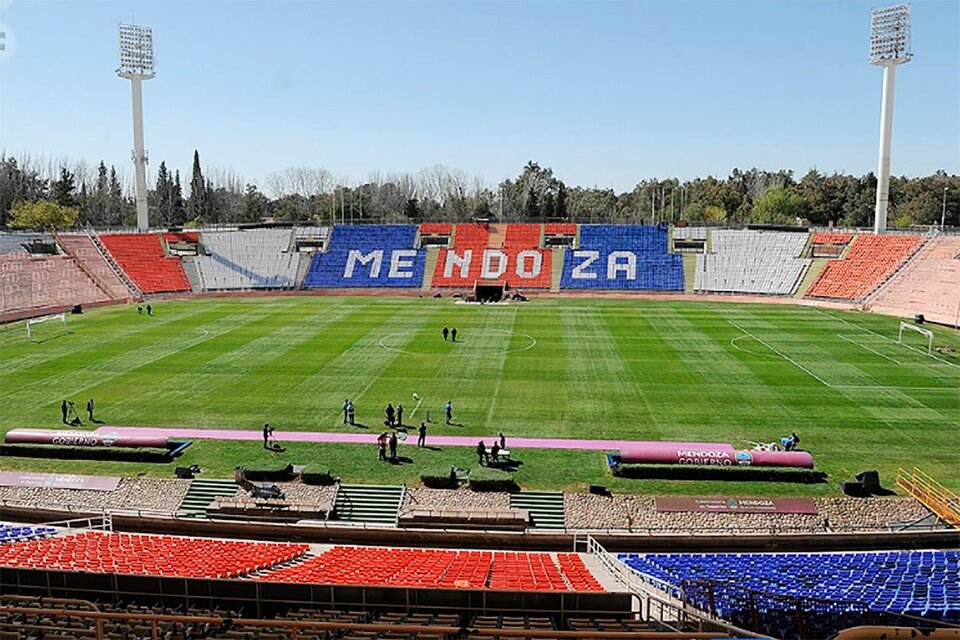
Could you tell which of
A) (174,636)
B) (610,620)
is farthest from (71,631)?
(610,620)

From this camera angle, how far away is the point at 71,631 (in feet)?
31.6

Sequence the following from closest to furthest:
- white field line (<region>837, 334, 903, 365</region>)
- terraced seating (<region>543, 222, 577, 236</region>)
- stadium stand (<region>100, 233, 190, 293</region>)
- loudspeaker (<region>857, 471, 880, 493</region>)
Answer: loudspeaker (<region>857, 471, 880, 493</region>)
white field line (<region>837, 334, 903, 365</region>)
stadium stand (<region>100, 233, 190, 293</region>)
terraced seating (<region>543, 222, 577, 236</region>)

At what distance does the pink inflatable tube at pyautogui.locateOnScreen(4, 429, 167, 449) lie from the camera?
28.4 meters

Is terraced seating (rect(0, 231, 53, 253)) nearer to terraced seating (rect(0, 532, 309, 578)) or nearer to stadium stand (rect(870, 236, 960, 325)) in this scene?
terraced seating (rect(0, 532, 309, 578))

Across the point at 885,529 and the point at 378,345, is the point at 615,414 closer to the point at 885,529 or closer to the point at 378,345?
the point at 885,529

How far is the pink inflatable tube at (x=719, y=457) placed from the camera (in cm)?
2628

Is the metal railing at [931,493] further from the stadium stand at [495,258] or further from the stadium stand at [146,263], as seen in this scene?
the stadium stand at [146,263]

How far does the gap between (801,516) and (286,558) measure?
15.7 m

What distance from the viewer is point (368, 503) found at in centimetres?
2453

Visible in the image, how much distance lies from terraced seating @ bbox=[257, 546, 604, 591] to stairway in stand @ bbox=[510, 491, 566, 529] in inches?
131

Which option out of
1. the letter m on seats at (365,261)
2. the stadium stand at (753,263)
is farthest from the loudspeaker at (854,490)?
the letter m on seats at (365,261)

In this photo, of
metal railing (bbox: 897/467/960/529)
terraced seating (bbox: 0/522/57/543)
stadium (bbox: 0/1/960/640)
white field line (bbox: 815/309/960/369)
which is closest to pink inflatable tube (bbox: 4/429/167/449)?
stadium (bbox: 0/1/960/640)

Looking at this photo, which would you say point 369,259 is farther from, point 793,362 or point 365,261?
point 793,362

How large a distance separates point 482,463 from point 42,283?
52.5 m
